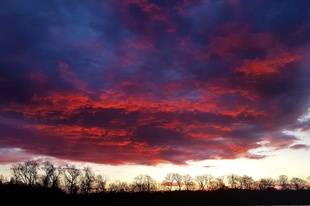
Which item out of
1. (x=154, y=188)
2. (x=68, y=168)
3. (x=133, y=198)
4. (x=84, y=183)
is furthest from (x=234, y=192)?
(x=68, y=168)

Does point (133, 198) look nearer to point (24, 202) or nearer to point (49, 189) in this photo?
point (49, 189)

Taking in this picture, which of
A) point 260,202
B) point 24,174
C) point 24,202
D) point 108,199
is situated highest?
point 24,174

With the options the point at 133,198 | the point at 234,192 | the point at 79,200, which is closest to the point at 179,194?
the point at 133,198

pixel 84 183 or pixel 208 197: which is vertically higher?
pixel 84 183

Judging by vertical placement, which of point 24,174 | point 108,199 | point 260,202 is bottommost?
point 260,202

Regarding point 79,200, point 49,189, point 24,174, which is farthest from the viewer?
point 24,174

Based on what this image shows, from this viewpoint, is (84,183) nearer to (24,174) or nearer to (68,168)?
(68,168)

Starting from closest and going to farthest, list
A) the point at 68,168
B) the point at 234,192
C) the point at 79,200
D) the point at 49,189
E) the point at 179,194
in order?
1. the point at 49,189
2. the point at 79,200
3. the point at 68,168
4. the point at 179,194
5. the point at 234,192

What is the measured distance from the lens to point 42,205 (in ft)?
282

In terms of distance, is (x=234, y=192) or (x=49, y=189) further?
(x=234, y=192)

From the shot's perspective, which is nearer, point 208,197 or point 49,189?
point 49,189

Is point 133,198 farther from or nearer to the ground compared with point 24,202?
nearer to the ground

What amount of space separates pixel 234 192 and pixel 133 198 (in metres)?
88.1

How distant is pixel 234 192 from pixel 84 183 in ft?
404
